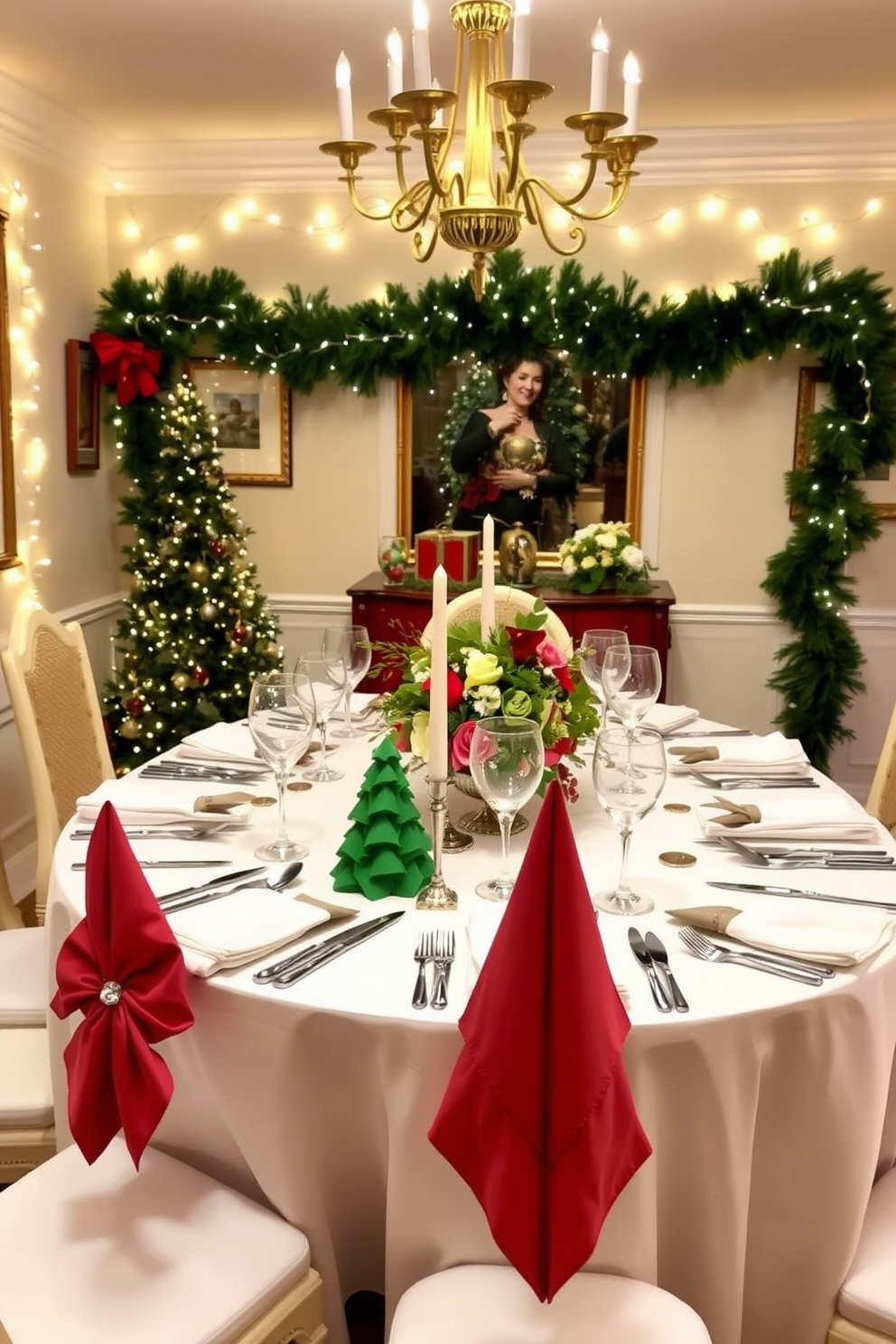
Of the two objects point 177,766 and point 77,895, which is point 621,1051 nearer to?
point 77,895

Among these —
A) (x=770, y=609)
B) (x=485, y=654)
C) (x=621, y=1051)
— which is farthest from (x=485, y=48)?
(x=770, y=609)

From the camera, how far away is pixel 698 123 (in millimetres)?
4098

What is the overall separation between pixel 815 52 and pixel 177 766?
2.93 meters

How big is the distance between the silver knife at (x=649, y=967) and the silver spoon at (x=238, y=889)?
0.55m

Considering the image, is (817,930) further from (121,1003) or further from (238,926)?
(121,1003)

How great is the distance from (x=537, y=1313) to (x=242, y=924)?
613 mm

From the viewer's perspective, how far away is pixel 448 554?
4.09 metres

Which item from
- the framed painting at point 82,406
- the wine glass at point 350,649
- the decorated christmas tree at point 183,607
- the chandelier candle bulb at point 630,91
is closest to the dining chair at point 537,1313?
the wine glass at point 350,649

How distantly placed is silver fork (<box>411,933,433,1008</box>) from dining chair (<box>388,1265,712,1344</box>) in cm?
32

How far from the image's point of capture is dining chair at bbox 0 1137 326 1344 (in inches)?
48.6

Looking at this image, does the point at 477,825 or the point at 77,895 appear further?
the point at 477,825

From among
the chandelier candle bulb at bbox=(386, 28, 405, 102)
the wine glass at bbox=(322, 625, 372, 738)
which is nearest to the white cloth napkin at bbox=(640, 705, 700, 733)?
the wine glass at bbox=(322, 625, 372, 738)

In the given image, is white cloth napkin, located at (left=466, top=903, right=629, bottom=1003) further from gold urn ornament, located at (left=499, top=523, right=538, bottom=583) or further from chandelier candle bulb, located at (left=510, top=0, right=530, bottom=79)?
gold urn ornament, located at (left=499, top=523, right=538, bottom=583)

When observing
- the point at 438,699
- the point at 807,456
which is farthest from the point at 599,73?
the point at 807,456
